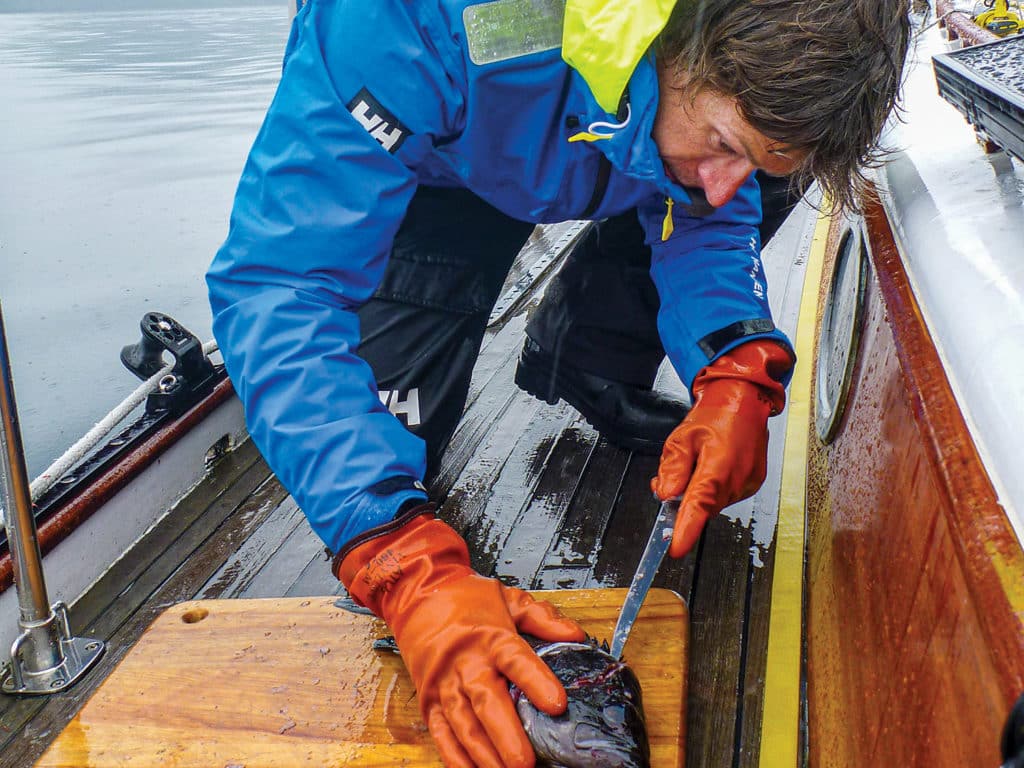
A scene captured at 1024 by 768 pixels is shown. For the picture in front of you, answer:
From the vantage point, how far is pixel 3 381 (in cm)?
168

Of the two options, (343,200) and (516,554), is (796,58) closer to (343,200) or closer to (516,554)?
(343,200)

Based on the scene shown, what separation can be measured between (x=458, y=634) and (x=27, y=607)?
994mm

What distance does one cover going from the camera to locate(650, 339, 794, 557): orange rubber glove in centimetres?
182

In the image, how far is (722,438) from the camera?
1899 millimetres

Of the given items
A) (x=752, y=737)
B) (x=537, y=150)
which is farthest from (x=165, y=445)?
(x=752, y=737)

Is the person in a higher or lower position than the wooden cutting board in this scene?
higher

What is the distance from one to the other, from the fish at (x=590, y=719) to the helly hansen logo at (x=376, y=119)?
36.3 inches

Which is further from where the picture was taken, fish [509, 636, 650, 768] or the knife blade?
the knife blade

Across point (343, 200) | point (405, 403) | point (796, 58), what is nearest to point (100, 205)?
point (405, 403)

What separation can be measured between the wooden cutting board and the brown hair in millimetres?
918

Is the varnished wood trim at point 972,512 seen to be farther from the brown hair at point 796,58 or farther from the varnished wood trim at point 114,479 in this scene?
the varnished wood trim at point 114,479

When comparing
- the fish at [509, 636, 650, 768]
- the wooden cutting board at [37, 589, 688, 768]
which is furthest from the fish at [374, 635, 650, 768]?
the wooden cutting board at [37, 589, 688, 768]

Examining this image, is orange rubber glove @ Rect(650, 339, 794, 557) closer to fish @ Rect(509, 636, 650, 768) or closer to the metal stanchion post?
fish @ Rect(509, 636, 650, 768)

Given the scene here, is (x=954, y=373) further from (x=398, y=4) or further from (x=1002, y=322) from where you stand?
(x=398, y=4)
